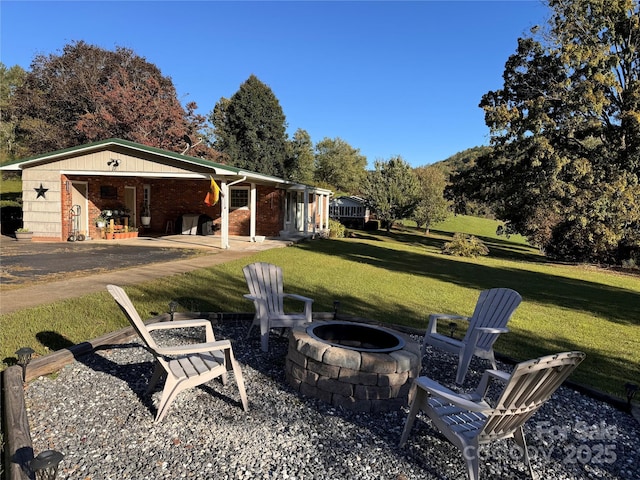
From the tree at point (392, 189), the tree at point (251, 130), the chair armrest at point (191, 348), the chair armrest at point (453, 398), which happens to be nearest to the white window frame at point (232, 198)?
the chair armrest at point (191, 348)

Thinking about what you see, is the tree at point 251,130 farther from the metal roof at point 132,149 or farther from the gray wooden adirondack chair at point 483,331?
the gray wooden adirondack chair at point 483,331

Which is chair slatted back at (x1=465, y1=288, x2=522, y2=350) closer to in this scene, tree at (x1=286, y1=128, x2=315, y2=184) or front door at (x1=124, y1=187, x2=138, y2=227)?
front door at (x1=124, y1=187, x2=138, y2=227)

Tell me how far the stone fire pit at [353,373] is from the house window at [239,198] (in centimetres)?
1385

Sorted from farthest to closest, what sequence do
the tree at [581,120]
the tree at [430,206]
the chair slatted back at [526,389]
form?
the tree at [430,206] → the tree at [581,120] → the chair slatted back at [526,389]

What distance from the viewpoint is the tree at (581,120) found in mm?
15406

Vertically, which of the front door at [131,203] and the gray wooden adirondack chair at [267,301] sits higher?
the front door at [131,203]

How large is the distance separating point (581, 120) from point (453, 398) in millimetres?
18673

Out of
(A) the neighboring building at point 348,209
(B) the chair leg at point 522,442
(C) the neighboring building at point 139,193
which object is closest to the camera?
(B) the chair leg at point 522,442

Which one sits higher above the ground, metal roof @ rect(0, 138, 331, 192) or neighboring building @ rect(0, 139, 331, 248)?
metal roof @ rect(0, 138, 331, 192)

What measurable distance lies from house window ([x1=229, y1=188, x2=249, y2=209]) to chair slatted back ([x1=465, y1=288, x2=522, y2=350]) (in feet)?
44.6

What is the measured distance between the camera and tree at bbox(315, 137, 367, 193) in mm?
49438

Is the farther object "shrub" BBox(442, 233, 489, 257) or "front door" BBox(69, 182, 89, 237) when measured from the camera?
"shrub" BBox(442, 233, 489, 257)

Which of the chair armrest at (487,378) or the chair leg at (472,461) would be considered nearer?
the chair leg at (472,461)

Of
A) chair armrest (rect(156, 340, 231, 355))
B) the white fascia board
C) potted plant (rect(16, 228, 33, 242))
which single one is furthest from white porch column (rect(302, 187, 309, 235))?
chair armrest (rect(156, 340, 231, 355))
